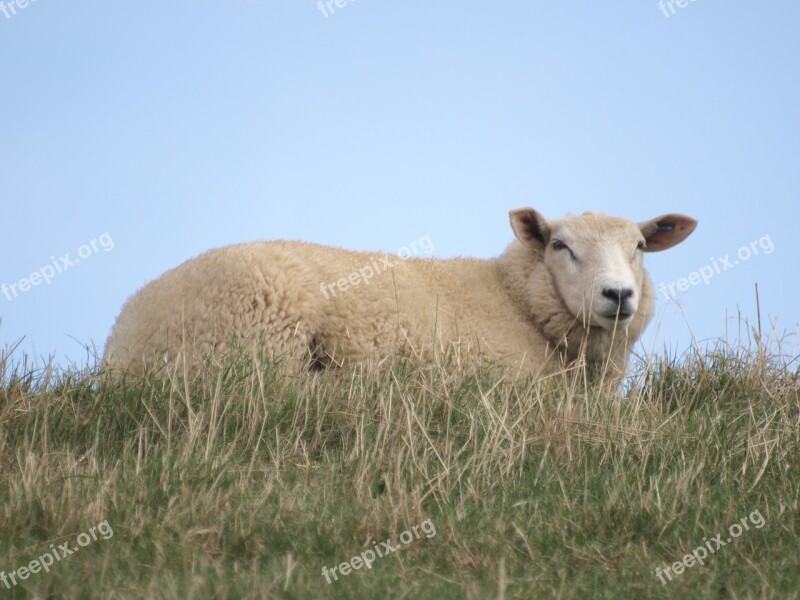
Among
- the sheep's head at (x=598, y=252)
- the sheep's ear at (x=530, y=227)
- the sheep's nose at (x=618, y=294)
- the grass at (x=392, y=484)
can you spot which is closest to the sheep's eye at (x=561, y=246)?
the sheep's head at (x=598, y=252)

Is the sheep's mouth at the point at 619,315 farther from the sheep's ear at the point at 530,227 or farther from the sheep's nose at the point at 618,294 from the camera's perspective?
the sheep's ear at the point at 530,227

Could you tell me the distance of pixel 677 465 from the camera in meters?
5.39

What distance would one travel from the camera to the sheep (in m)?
7.01

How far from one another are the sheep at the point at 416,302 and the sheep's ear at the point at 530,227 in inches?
0.5

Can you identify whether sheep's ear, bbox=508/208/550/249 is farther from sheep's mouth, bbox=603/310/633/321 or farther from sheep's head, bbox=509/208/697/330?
sheep's mouth, bbox=603/310/633/321

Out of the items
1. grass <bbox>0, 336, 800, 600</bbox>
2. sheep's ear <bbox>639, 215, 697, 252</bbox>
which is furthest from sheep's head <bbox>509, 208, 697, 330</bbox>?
grass <bbox>0, 336, 800, 600</bbox>

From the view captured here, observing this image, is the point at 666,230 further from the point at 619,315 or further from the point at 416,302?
the point at 416,302

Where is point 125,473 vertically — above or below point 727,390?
above

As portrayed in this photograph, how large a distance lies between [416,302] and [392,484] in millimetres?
2625

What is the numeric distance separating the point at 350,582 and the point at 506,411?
2.18 meters

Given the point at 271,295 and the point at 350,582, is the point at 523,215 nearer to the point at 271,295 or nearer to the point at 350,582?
the point at 271,295

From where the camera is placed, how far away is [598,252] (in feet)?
25.2

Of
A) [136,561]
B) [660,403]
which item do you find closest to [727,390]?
[660,403]

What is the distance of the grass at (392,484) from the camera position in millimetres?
4000
